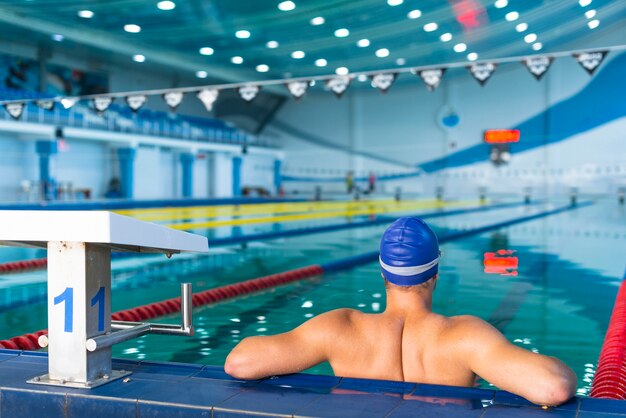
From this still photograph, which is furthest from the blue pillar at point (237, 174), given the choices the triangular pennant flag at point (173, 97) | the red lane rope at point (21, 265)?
the red lane rope at point (21, 265)

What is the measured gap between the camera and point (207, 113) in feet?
114

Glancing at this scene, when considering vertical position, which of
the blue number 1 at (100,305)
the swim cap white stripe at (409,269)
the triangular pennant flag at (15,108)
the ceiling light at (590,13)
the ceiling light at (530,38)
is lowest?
the blue number 1 at (100,305)

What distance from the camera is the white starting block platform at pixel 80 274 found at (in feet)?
5.59

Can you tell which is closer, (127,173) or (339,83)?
(339,83)

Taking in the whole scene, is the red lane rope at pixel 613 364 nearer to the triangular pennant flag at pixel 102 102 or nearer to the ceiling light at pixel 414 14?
the triangular pennant flag at pixel 102 102

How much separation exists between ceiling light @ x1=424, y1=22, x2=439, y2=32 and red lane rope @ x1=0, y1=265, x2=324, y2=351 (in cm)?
1417

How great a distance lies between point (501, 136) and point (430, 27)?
32.5ft

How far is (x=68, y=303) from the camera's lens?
71.9 inches

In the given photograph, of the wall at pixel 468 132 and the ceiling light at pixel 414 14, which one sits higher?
the ceiling light at pixel 414 14

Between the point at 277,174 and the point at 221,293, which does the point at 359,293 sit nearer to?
the point at 221,293

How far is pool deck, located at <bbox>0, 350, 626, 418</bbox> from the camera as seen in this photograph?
Result: 1.64m

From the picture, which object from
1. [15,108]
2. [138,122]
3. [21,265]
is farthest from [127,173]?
[21,265]

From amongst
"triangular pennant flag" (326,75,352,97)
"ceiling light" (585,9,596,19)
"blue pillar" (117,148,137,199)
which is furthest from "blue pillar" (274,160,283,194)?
"triangular pennant flag" (326,75,352,97)

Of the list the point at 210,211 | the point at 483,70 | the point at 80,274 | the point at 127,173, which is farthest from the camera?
the point at 127,173
